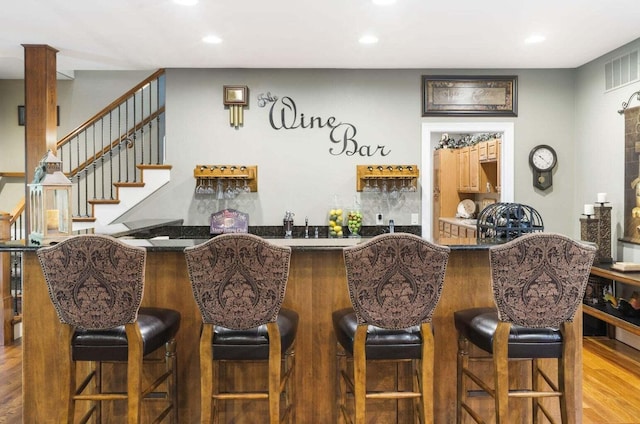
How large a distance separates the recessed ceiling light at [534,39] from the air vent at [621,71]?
87 cm

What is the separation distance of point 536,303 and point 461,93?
373 cm

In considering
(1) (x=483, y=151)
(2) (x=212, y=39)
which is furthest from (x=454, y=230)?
(2) (x=212, y=39)

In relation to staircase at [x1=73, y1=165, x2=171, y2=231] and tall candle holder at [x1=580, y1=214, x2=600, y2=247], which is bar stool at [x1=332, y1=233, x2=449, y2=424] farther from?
staircase at [x1=73, y1=165, x2=171, y2=231]

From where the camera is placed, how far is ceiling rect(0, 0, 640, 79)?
3.54 meters

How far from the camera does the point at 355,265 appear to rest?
2.07 metres

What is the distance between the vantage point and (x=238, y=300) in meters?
2.09

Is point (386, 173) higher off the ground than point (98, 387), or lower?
higher

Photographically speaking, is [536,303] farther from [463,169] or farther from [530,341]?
[463,169]

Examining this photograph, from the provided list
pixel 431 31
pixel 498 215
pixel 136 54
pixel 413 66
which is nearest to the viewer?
pixel 498 215

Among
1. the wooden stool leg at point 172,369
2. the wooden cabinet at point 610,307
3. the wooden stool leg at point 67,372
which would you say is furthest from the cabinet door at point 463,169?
the wooden stool leg at point 67,372

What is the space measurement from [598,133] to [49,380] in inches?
206

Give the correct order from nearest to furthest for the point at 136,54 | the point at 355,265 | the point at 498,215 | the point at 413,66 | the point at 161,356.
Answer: the point at 355,265 < the point at 161,356 < the point at 498,215 < the point at 136,54 < the point at 413,66

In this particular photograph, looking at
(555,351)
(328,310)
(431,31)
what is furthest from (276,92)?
(555,351)

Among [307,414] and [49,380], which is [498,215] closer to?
[307,414]
